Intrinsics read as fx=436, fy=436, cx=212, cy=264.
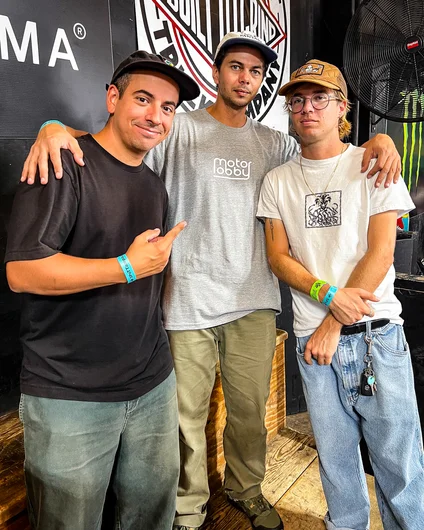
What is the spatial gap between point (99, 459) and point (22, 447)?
731 millimetres

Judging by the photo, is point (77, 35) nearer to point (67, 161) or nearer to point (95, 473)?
point (67, 161)

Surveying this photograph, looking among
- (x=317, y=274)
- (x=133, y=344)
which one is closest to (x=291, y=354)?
(x=317, y=274)

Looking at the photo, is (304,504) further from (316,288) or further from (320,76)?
(320,76)

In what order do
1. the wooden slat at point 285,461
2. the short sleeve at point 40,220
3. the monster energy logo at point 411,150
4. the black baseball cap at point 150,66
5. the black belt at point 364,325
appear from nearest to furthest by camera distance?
the short sleeve at point 40,220
the black baseball cap at point 150,66
the black belt at point 364,325
the wooden slat at point 285,461
the monster energy logo at point 411,150

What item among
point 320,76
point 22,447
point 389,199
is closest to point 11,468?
point 22,447

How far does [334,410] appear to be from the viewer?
1.71 meters

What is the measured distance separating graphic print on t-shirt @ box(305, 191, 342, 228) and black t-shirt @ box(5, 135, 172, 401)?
663mm

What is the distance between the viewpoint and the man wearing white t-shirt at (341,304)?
5.22 ft

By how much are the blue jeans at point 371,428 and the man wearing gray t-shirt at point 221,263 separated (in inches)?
11.5

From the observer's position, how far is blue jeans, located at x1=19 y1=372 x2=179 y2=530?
1.20m

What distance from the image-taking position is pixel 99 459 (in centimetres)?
129

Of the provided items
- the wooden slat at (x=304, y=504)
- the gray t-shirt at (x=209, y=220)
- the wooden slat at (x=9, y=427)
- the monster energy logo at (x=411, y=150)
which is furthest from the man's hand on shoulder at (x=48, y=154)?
the monster energy logo at (x=411, y=150)

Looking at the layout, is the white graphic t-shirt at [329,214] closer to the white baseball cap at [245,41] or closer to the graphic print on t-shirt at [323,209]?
the graphic print on t-shirt at [323,209]

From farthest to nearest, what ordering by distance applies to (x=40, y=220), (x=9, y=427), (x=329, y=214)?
1. (x=9, y=427)
2. (x=329, y=214)
3. (x=40, y=220)
